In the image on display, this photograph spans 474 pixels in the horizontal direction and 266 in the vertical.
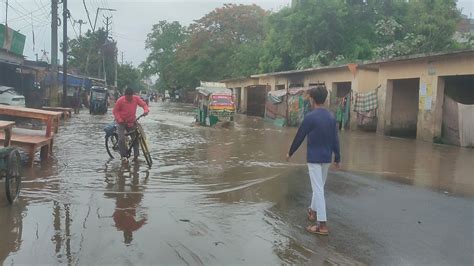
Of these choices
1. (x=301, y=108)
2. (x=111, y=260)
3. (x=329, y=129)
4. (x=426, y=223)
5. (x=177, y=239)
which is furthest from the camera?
(x=301, y=108)

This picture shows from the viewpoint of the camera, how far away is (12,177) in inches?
255

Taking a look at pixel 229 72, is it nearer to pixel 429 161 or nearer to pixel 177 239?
pixel 429 161

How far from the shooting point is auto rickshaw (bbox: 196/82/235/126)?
2505 centimetres

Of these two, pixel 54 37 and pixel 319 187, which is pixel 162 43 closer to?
pixel 54 37

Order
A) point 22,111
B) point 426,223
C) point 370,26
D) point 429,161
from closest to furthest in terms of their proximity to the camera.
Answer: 1. point 426,223
2. point 22,111
3. point 429,161
4. point 370,26

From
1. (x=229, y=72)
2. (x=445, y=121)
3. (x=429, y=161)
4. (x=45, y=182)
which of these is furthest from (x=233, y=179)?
(x=229, y=72)

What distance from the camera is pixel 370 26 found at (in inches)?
1329

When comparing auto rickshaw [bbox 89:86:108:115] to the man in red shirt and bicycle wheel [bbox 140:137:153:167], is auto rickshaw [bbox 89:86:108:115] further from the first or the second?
bicycle wheel [bbox 140:137:153:167]

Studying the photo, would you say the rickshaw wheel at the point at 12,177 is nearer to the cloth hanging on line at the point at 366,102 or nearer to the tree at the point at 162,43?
the cloth hanging on line at the point at 366,102

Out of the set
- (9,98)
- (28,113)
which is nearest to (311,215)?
(28,113)

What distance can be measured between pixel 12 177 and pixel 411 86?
1978 cm

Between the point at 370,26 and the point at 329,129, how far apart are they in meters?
30.0

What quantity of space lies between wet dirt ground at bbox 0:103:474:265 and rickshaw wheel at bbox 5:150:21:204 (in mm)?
164

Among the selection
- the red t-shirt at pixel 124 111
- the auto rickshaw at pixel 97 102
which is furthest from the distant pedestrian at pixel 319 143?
the auto rickshaw at pixel 97 102
